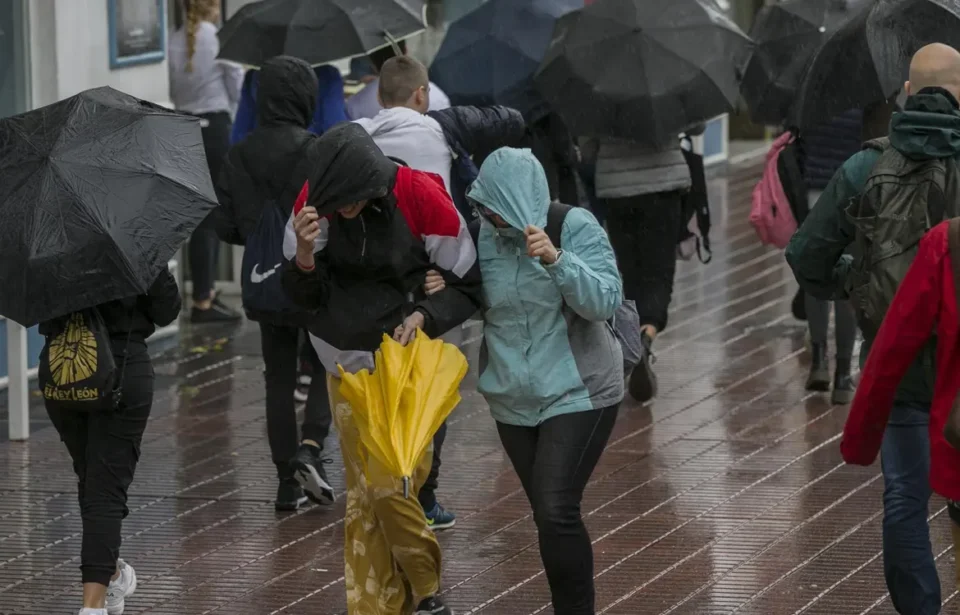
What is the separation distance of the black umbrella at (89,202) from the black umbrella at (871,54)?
11.9 ft

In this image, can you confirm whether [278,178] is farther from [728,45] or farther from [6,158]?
[728,45]

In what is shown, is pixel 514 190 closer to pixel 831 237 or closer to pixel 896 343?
pixel 831 237

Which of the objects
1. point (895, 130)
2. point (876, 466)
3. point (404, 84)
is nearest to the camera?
point (895, 130)

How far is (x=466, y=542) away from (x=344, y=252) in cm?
201

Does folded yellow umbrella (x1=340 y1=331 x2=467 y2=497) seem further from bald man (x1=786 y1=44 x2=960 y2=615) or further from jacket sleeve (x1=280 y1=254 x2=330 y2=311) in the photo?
bald man (x1=786 y1=44 x2=960 y2=615)

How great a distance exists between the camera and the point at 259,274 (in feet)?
26.0

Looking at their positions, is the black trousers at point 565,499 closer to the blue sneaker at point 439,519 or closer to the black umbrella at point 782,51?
the blue sneaker at point 439,519

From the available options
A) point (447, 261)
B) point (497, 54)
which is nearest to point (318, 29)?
point (497, 54)

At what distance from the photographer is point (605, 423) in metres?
6.05

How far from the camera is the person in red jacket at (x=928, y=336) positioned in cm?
516

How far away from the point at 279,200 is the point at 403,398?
220cm

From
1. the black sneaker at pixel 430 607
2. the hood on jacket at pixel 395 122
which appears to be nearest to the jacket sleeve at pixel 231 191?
the hood on jacket at pixel 395 122

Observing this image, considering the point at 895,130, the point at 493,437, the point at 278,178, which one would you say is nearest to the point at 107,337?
the point at 278,178

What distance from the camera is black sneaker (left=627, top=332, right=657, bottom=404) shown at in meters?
10.5
